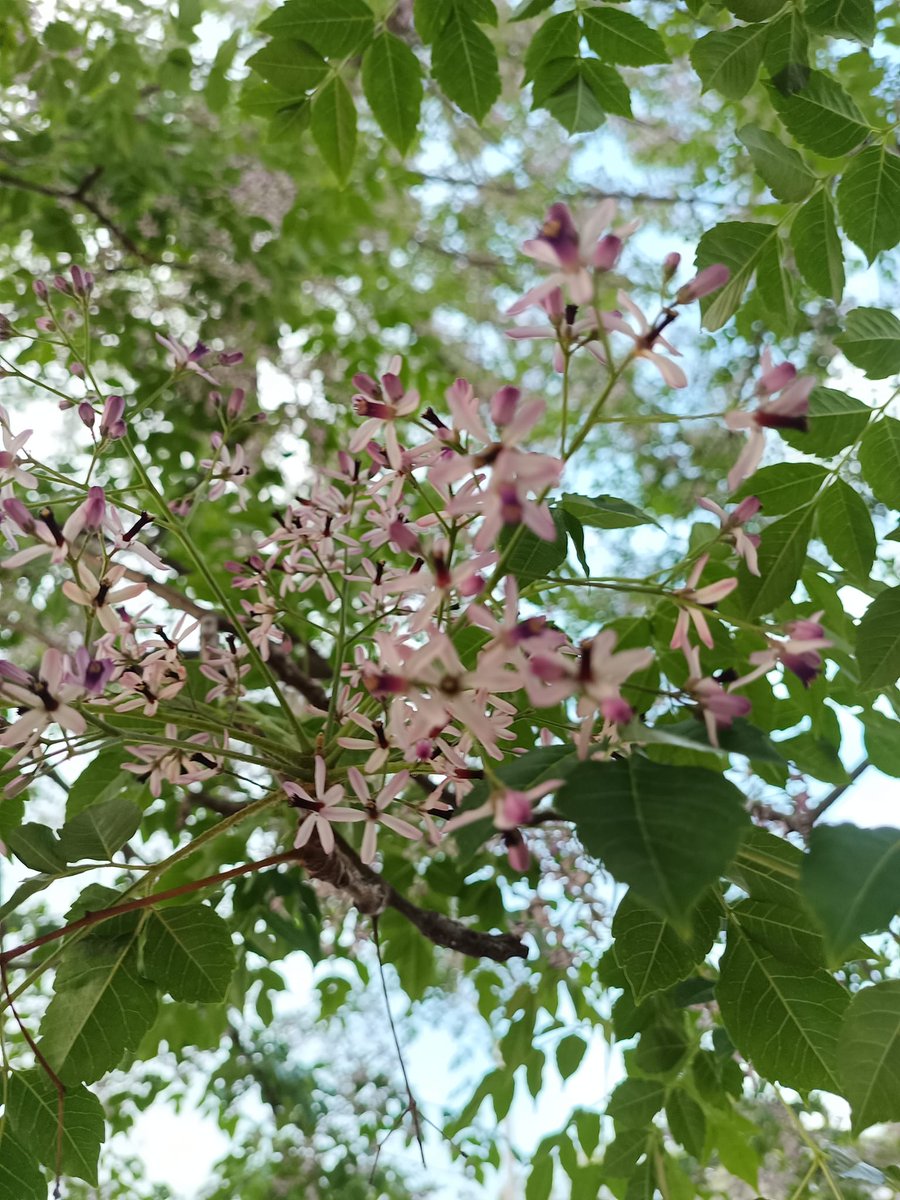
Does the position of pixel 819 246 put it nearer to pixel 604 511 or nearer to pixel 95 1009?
pixel 604 511

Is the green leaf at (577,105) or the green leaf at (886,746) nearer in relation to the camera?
the green leaf at (577,105)

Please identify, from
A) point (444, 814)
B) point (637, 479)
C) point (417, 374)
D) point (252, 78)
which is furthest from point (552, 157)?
point (444, 814)

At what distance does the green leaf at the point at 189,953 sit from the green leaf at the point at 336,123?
38.6 inches

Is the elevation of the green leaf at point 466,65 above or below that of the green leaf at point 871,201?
above

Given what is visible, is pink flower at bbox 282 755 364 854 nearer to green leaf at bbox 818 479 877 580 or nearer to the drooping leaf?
the drooping leaf

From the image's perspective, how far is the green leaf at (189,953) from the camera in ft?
2.96

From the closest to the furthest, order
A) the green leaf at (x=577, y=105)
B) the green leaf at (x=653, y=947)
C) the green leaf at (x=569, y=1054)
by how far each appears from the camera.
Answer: the green leaf at (x=653, y=947) < the green leaf at (x=577, y=105) < the green leaf at (x=569, y=1054)

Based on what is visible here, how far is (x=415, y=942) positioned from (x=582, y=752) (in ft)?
4.15

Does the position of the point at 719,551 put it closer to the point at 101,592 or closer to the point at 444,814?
the point at 444,814

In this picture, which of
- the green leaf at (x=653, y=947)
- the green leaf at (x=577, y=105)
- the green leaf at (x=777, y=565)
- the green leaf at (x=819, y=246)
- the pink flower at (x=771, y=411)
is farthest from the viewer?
the green leaf at (x=577, y=105)

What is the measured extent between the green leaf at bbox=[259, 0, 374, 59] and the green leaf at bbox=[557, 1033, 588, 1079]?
5.33 ft

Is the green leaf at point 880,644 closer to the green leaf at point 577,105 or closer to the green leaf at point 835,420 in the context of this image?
the green leaf at point 835,420

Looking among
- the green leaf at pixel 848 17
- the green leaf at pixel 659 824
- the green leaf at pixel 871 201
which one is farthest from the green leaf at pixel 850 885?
the green leaf at pixel 848 17

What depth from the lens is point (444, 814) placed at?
40.2 inches
